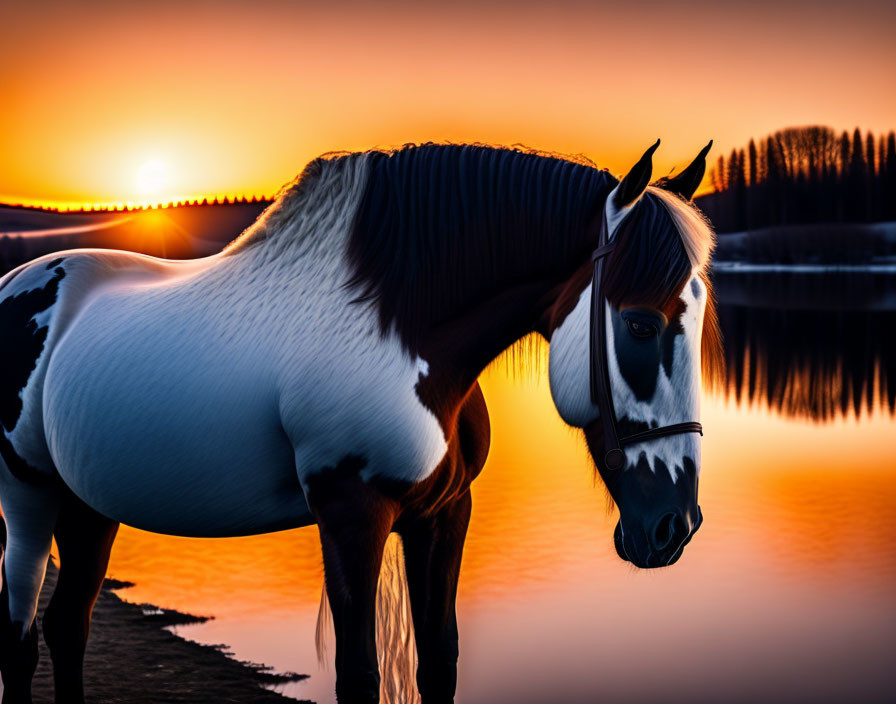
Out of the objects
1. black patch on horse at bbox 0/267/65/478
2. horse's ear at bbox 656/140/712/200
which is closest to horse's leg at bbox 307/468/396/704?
→ horse's ear at bbox 656/140/712/200

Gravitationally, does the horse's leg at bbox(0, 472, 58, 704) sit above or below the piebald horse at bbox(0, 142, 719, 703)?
below

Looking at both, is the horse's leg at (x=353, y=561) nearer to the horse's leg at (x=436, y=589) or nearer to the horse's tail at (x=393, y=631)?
the horse's leg at (x=436, y=589)

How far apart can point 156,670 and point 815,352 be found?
139ft

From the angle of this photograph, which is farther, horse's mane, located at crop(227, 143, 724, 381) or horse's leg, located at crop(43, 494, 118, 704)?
horse's leg, located at crop(43, 494, 118, 704)

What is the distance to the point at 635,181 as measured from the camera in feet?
9.25

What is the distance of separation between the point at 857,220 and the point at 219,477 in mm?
90035

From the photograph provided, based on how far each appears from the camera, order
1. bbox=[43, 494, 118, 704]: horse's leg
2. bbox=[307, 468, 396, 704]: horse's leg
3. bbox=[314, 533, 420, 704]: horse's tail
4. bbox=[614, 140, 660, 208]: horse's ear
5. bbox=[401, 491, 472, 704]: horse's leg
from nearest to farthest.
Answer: bbox=[614, 140, 660, 208]: horse's ear, bbox=[307, 468, 396, 704]: horse's leg, bbox=[401, 491, 472, 704]: horse's leg, bbox=[314, 533, 420, 704]: horse's tail, bbox=[43, 494, 118, 704]: horse's leg

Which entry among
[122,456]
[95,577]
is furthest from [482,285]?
[95,577]

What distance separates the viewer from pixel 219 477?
3.32m

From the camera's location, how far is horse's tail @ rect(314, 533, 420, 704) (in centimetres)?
366

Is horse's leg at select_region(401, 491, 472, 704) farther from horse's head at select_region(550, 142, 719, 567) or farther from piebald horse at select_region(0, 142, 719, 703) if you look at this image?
horse's head at select_region(550, 142, 719, 567)

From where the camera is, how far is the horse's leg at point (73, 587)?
4.08 m

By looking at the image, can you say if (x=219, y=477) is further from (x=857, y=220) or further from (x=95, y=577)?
(x=857, y=220)

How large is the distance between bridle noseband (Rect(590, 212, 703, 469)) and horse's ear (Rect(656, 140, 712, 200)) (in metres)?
0.33
